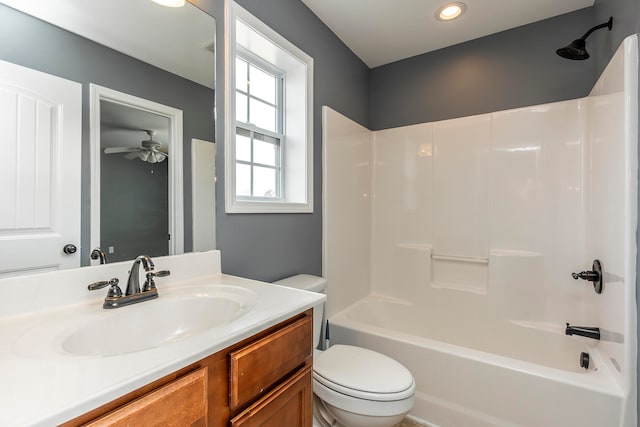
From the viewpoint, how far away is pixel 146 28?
113 cm

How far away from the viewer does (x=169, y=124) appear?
1201mm

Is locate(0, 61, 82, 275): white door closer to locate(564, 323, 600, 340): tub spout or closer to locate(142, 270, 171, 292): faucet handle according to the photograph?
locate(142, 270, 171, 292): faucet handle

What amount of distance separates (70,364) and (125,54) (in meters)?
1.02

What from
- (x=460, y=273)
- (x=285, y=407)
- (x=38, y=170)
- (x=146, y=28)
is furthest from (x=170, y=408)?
(x=460, y=273)

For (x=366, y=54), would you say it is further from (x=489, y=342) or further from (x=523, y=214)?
(x=489, y=342)

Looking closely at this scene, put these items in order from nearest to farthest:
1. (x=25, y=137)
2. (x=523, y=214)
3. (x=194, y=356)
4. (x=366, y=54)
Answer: (x=194, y=356) → (x=25, y=137) → (x=523, y=214) → (x=366, y=54)

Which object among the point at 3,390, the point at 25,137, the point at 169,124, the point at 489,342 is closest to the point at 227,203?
the point at 169,124

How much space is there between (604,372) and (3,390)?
2119 millimetres

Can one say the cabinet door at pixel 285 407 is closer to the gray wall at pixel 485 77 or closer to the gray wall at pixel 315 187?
the gray wall at pixel 315 187

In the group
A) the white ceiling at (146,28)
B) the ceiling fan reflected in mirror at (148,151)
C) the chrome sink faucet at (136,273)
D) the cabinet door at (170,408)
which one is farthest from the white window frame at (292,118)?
the cabinet door at (170,408)

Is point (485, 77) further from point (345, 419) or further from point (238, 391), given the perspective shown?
point (238, 391)

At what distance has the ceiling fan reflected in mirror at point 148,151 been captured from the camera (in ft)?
3.49

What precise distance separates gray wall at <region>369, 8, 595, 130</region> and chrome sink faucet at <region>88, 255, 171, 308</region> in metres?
2.26

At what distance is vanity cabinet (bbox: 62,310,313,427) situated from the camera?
551mm
